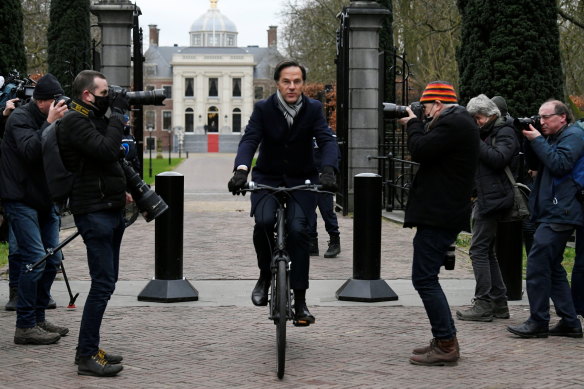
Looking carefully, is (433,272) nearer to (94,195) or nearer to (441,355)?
(441,355)

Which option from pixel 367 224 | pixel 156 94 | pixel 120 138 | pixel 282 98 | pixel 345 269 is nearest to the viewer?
pixel 120 138

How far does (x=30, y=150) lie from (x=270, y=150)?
1.71 meters

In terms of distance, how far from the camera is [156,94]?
6.73 m

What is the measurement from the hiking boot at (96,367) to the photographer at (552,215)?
9.52ft

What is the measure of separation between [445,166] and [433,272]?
0.68 metres

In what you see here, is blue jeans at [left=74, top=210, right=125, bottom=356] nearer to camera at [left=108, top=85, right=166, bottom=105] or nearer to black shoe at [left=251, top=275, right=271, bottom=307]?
camera at [left=108, top=85, right=166, bottom=105]

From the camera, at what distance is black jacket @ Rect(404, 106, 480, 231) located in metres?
5.92

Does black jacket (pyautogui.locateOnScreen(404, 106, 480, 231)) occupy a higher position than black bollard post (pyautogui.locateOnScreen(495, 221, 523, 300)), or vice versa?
black jacket (pyautogui.locateOnScreen(404, 106, 480, 231))

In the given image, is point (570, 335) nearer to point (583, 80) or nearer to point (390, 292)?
point (390, 292)

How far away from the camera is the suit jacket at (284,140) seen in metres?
6.29

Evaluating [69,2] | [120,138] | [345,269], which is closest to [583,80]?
[69,2]

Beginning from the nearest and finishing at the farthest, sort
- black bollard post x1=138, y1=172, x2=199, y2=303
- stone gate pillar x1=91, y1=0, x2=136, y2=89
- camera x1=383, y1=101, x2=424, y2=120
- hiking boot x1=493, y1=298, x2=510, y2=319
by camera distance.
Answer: camera x1=383, y1=101, x2=424, y2=120
hiking boot x1=493, y1=298, x2=510, y2=319
black bollard post x1=138, y1=172, x2=199, y2=303
stone gate pillar x1=91, y1=0, x2=136, y2=89

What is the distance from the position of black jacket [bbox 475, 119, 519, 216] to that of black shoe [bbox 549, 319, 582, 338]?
1.01 m

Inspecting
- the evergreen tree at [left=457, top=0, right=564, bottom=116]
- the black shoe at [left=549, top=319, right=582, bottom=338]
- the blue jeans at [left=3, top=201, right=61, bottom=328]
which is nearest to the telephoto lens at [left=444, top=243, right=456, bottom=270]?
the black shoe at [left=549, top=319, right=582, bottom=338]
